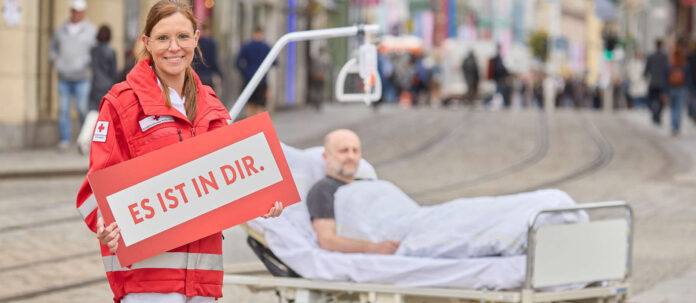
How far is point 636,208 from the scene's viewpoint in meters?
12.1

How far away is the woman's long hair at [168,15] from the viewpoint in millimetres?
3346

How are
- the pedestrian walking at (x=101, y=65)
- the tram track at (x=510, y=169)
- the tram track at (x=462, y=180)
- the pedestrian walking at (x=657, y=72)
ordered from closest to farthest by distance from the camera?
1. the tram track at (x=462, y=180)
2. the tram track at (x=510, y=169)
3. the pedestrian walking at (x=101, y=65)
4. the pedestrian walking at (x=657, y=72)

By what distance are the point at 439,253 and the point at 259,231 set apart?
921 mm

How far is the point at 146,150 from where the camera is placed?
3.38 meters

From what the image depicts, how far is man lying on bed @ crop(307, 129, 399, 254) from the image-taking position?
615 centimetres

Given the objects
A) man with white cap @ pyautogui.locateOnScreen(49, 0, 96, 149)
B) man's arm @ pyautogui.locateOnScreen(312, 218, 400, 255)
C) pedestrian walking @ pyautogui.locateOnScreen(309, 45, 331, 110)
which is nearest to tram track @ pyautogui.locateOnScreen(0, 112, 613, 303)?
man's arm @ pyautogui.locateOnScreen(312, 218, 400, 255)

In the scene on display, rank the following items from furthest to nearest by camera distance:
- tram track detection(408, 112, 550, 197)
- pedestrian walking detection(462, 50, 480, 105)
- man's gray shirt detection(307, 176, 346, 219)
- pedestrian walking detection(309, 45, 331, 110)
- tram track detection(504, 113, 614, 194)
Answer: pedestrian walking detection(462, 50, 480, 105), pedestrian walking detection(309, 45, 331, 110), tram track detection(504, 113, 614, 194), tram track detection(408, 112, 550, 197), man's gray shirt detection(307, 176, 346, 219)

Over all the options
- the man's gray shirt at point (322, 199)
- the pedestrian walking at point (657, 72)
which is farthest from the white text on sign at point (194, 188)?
the pedestrian walking at point (657, 72)

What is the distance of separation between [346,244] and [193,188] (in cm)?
272

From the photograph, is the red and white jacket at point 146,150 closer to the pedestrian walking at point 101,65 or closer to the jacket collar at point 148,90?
the jacket collar at point 148,90

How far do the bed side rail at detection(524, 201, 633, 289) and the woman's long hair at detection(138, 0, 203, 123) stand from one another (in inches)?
99.1

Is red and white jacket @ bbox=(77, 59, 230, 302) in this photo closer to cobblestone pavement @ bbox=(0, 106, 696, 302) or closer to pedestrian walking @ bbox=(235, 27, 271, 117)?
cobblestone pavement @ bbox=(0, 106, 696, 302)

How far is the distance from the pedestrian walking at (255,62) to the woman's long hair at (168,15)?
50.9ft

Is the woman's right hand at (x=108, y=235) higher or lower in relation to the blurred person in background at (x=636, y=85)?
higher
